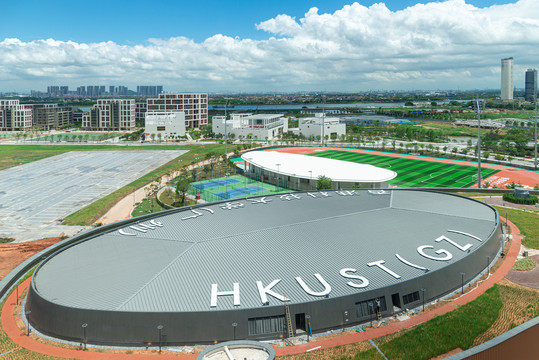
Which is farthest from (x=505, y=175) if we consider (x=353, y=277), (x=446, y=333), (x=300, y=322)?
(x=300, y=322)

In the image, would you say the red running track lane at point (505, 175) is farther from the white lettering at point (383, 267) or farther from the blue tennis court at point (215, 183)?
the white lettering at point (383, 267)

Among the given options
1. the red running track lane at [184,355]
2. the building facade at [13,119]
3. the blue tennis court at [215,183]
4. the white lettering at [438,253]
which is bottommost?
the red running track lane at [184,355]

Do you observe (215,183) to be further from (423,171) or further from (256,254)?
(256,254)

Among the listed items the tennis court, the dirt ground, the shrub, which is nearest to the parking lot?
the dirt ground

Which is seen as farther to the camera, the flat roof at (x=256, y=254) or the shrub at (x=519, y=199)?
the shrub at (x=519, y=199)

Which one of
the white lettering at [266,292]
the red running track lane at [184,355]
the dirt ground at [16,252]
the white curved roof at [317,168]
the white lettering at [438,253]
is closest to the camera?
the red running track lane at [184,355]

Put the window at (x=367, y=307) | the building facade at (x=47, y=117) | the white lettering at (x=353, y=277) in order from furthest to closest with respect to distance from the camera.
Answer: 1. the building facade at (x=47, y=117)
2. the white lettering at (x=353, y=277)
3. the window at (x=367, y=307)

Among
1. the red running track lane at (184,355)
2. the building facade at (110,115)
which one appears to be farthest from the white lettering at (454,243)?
the building facade at (110,115)

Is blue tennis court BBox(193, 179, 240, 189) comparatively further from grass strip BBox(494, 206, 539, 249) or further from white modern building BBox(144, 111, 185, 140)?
white modern building BBox(144, 111, 185, 140)
